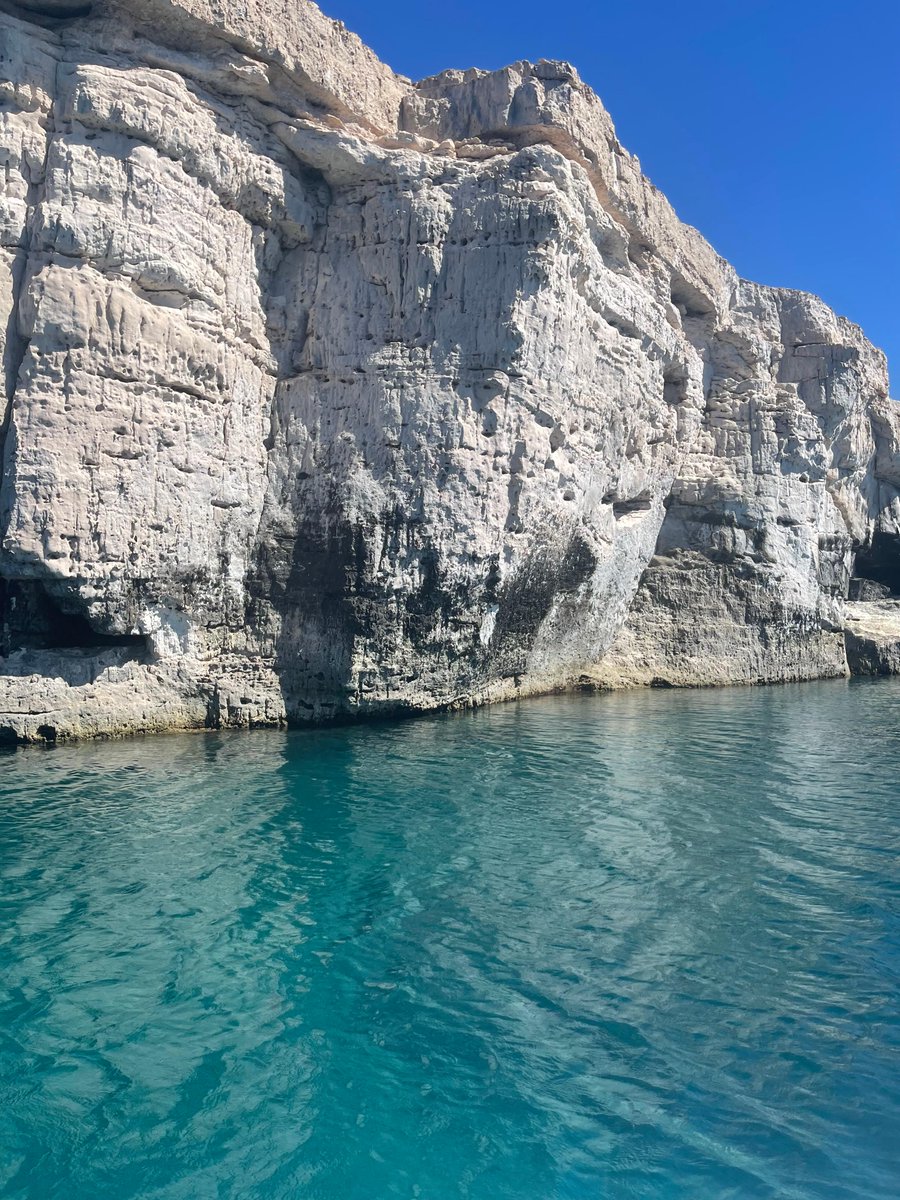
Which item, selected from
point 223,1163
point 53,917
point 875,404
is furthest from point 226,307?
point 875,404

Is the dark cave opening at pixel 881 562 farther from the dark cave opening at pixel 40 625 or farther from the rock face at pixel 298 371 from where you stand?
the dark cave opening at pixel 40 625

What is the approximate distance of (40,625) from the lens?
1380 centimetres

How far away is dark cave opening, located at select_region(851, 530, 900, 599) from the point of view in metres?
34.2

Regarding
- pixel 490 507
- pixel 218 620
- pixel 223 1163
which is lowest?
pixel 223 1163

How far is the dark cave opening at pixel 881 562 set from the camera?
34.2 meters

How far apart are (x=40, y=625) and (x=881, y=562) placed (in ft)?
107

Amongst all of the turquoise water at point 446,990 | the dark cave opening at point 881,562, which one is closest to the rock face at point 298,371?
the turquoise water at point 446,990

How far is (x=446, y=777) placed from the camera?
11898 mm

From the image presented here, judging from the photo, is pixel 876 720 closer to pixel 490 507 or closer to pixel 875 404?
pixel 490 507

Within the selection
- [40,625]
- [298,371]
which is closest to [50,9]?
[298,371]

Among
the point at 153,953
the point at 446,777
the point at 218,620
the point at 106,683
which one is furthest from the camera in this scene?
the point at 218,620

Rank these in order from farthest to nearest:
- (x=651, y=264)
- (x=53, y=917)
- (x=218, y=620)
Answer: (x=651, y=264)
(x=218, y=620)
(x=53, y=917)

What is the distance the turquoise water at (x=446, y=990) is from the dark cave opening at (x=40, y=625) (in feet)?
9.66

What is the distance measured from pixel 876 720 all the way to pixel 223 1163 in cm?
1688
